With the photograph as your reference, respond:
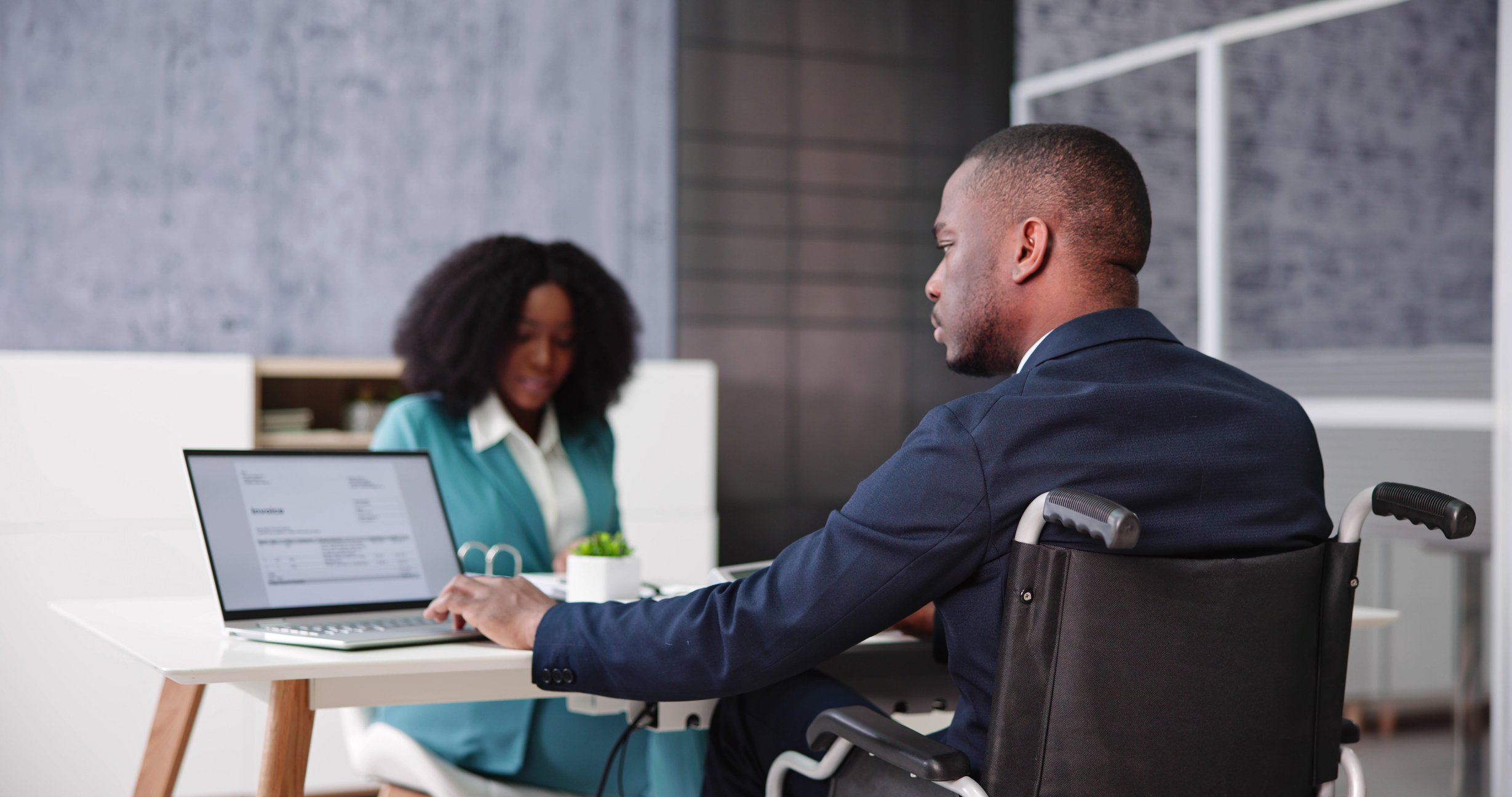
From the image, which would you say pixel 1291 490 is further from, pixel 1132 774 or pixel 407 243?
pixel 407 243

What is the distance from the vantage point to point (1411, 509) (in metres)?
1.33

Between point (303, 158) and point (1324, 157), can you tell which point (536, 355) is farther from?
point (1324, 157)

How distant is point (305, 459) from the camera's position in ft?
5.97

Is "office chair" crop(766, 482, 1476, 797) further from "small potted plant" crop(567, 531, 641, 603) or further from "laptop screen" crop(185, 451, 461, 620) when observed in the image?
"laptop screen" crop(185, 451, 461, 620)

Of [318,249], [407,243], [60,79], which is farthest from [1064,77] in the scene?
[60,79]

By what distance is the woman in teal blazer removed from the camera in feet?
6.96

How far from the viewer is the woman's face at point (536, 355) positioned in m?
2.61

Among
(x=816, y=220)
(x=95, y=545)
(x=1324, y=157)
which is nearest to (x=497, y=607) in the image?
(x=95, y=545)

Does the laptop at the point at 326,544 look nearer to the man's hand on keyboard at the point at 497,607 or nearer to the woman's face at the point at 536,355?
the man's hand on keyboard at the point at 497,607

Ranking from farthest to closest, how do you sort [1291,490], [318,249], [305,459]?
[318,249]
[305,459]
[1291,490]

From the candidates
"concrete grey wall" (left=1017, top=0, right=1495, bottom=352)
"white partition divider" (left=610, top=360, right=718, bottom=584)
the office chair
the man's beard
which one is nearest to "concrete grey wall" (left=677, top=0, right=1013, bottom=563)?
"concrete grey wall" (left=1017, top=0, right=1495, bottom=352)

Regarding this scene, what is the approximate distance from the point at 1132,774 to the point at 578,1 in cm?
404

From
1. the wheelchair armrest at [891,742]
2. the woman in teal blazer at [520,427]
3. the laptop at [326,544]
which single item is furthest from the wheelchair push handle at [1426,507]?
the woman in teal blazer at [520,427]

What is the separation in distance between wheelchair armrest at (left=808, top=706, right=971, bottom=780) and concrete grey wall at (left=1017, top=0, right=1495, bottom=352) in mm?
4152
